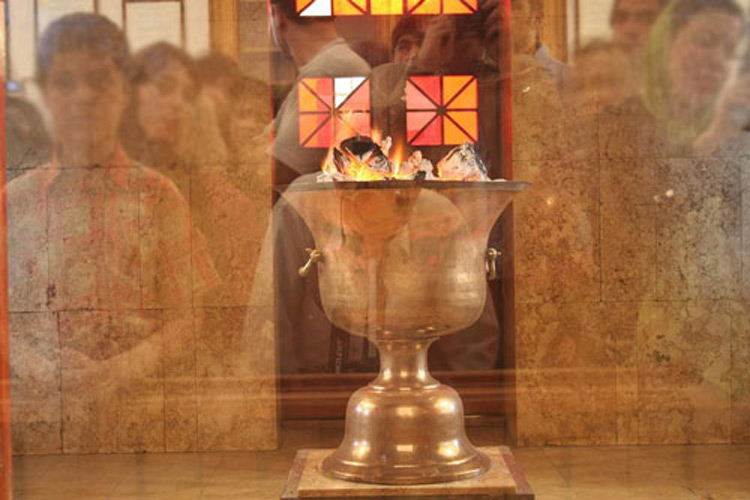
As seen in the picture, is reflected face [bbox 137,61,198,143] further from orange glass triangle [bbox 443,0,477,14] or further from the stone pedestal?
the stone pedestal

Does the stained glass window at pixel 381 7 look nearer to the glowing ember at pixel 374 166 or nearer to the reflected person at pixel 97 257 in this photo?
the reflected person at pixel 97 257

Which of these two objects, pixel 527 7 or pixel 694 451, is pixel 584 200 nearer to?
pixel 527 7

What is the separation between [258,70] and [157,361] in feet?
4.15

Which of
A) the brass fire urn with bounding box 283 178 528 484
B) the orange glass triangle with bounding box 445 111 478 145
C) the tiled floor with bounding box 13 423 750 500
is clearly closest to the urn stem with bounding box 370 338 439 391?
the brass fire urn with bounding box 283 178 528 484

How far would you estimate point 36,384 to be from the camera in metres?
4.60

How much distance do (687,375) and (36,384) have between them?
267 cm

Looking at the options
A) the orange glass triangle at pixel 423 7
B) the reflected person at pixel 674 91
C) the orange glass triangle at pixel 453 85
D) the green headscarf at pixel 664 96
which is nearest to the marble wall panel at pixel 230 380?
the orange glass triangle at pixel 453 85

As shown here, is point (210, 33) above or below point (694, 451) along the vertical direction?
above

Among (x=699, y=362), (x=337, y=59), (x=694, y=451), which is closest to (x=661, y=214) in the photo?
(x=699, y=362)

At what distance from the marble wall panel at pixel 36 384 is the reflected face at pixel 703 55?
2.75 meters

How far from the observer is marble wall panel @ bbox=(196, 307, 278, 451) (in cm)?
464

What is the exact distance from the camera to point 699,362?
4.64m

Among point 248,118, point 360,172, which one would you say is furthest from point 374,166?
point 248,118

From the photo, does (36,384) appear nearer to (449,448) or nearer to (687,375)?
(449,448)
